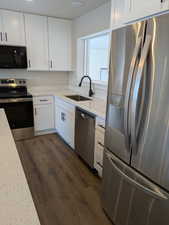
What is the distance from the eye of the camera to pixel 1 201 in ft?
2.27

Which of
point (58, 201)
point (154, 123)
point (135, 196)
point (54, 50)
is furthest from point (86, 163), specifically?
point (54, 50)

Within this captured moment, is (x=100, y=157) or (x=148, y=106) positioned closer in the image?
(x=148, y=106)

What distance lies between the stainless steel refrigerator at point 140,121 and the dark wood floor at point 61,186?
0.45m

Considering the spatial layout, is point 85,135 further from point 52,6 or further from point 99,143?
point 52,6

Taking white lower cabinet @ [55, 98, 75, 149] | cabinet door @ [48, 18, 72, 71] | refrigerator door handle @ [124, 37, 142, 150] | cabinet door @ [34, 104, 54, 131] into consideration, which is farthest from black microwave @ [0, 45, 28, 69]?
refrigerator door handle @ [124, 37, 142, 150]

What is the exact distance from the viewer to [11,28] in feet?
10.3

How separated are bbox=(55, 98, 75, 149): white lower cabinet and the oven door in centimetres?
54

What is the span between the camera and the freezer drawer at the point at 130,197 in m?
1.07

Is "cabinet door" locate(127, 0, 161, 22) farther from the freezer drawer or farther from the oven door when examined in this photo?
the oven door

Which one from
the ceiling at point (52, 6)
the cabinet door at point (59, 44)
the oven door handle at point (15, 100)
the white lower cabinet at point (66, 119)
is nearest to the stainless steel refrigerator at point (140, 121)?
the white lower cabinet at point (66, 119)

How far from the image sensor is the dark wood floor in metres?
1.69

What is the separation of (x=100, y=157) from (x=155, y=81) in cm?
135

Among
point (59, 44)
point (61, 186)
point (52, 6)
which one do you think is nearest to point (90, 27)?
point (52, 6)

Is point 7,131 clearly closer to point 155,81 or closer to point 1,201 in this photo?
point 1,201
